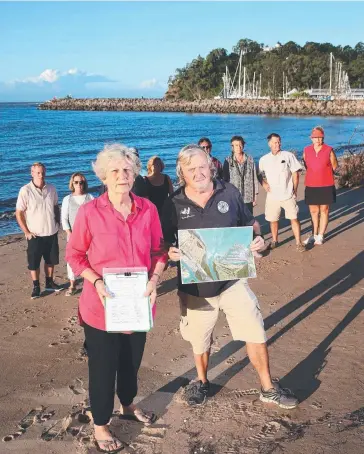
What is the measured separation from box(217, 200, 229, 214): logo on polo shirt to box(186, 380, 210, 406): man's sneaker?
4.59ft

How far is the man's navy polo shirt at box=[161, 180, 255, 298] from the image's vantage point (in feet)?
10.9

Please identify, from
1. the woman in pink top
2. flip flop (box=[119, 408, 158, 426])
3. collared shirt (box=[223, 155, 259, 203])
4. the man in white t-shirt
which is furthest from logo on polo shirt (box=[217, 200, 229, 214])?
the woman in pink top

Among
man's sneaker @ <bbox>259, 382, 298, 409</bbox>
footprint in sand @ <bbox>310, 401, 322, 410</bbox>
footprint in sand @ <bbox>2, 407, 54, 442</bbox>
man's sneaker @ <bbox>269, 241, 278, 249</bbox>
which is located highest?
man's sneaker @ <bbox>269, 241, 278, 249</bbox>

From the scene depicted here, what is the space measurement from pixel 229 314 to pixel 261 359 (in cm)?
40

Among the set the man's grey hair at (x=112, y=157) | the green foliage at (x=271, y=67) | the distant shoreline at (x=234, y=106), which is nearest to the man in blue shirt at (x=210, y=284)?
the man's grey hair at (x=112, y=157)

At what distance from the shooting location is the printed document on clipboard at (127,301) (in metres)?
2.84

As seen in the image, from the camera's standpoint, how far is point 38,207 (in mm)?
6008

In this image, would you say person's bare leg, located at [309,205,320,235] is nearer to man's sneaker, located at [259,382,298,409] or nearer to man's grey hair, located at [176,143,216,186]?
man's sneaker, located at [259,382,298,409]

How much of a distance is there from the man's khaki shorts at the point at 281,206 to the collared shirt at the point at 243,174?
1.67ft

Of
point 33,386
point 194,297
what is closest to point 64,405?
point 33,386

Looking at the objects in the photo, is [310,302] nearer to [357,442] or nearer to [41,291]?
[357,442]

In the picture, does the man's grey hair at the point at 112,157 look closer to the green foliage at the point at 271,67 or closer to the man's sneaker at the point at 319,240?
the man's sneaker at the point at 319,240

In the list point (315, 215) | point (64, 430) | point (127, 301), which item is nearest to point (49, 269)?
point (64, 430)

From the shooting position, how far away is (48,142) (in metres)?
34.9
